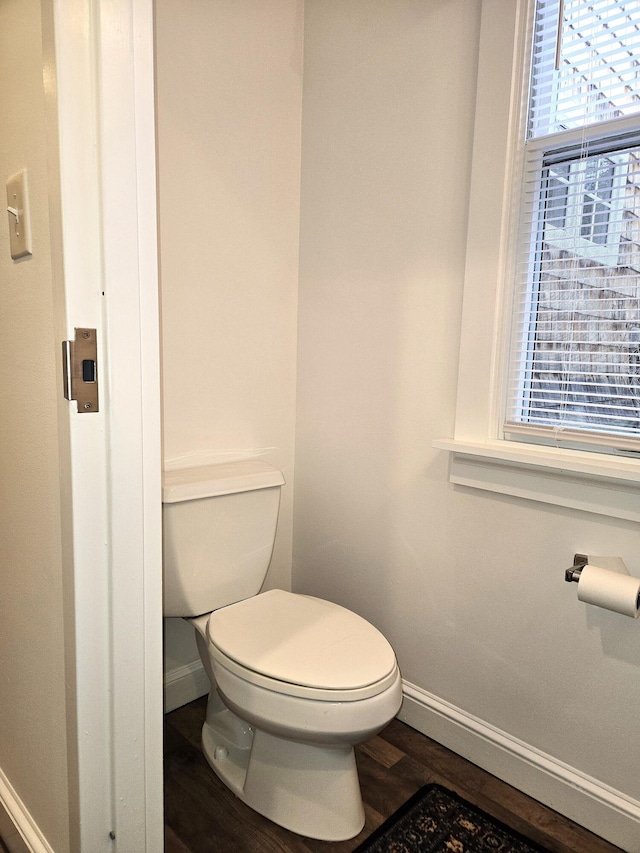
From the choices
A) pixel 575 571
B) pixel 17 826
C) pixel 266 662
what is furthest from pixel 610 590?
pixel 17 826

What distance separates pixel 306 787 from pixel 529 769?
57 cm

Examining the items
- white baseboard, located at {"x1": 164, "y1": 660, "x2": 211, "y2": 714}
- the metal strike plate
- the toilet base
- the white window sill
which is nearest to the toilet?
the toilet base

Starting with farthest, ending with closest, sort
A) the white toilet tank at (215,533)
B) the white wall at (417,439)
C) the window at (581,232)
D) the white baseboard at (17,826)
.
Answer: the white toilet tank at (215,533), the white wall at (417,439), the window at (581,232), the white baseboard at (17,826)

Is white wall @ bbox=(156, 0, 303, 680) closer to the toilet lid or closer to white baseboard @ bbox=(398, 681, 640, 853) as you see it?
the toilet lid

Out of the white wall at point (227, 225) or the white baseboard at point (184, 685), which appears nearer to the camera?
the white wall at point (227, 225)

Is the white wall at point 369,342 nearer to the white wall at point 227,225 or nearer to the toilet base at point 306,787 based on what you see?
the white wall at point 227,225

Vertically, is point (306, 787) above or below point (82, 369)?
below

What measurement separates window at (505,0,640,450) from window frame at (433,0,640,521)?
3 cm

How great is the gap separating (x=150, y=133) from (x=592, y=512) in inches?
45.5

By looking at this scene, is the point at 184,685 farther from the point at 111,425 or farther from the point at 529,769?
the point at 111,425

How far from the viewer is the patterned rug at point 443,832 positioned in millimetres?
1299

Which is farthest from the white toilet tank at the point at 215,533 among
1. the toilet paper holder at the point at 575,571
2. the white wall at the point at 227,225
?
the toilet paper holder at the point at 575,571

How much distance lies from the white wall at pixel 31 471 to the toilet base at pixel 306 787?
1.70ft

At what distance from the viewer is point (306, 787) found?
1.34m
